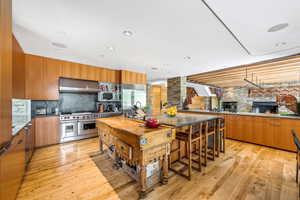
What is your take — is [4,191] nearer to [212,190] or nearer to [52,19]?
[52,19]

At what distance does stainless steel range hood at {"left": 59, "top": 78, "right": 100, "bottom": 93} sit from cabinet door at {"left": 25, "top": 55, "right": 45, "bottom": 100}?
46cm

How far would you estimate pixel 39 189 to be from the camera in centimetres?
171

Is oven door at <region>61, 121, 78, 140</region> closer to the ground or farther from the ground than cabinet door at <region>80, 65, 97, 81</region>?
closer to the ground

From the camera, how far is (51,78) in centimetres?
336

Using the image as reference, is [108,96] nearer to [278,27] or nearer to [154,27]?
[154,27]

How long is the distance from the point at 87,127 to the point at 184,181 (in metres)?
3.26

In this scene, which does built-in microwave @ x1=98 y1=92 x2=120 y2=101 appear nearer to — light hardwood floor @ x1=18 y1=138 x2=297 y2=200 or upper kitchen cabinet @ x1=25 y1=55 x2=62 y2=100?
upper kitchen cabinet @ x1=25 y1=55 x2=62 y2=100

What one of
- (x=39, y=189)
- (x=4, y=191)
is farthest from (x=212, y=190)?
(x=39, y=189)

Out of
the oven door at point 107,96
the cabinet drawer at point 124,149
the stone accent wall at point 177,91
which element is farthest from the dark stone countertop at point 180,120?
the stone accent wall at point 177,91

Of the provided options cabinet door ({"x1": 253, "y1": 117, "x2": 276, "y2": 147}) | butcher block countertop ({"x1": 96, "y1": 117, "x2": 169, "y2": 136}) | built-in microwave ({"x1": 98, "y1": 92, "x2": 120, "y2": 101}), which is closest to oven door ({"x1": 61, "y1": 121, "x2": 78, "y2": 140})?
built-in microwave ({"x1": 98, "y1": 92, "x2": 120, "y2": 101})

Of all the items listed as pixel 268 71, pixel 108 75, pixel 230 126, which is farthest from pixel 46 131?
pixel 268 71

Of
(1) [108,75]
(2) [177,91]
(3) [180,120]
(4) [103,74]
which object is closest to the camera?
(3) [180,120]

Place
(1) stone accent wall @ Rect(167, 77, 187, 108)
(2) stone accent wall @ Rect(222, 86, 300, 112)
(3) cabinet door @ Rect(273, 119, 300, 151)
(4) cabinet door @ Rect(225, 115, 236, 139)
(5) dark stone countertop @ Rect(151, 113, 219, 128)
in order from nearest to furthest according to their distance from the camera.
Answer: (5) dark stone countertop @ Rect(151, 113, 219, 128), (3) cabinet door @ Rect(273, 119, 300, 151), (4) cabinet door @ Rect(225, 115, 236, 139), (1) stone accent wall @ Rect(167, 77, 187, 108), (2) stone accent wall @ Rect(222, 86, 300, 112)

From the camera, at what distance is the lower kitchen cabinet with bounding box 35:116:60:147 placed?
3045 mm
